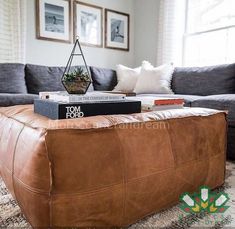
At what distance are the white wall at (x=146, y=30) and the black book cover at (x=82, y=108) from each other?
9.26 feet

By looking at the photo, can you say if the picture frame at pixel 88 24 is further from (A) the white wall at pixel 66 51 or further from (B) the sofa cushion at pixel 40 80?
(B) the sofa cushion at pixel 40 80

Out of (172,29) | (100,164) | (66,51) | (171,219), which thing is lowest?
(171,219)

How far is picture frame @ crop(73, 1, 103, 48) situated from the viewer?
10.9 ft

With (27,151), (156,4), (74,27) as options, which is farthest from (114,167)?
(156,4)

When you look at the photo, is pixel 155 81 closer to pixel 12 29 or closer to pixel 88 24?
pixel 88 24

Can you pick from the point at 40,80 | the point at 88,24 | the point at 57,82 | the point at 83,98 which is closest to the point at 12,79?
the point at 40,80

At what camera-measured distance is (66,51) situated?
3.32 metres

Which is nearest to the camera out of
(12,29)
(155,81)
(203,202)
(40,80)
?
(203,202)

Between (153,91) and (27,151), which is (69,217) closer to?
(27,151)

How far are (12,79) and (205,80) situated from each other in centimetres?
199

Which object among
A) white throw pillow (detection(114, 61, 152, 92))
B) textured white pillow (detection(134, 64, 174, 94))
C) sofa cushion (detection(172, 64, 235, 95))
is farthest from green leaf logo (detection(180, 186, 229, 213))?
white throw pillow (detection(114, 61, 152, 92))

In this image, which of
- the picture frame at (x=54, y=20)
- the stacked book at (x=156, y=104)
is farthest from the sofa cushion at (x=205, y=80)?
the picture frame at (x=54, y=20)

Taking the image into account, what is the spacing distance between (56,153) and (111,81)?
2.54 metres

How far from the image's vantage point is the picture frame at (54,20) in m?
3.05
